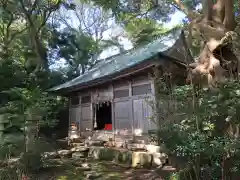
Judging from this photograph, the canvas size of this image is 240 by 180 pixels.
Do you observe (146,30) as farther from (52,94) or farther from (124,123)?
(124,123)

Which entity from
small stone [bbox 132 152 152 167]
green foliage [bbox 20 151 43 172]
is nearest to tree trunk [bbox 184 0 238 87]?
small stone [bbox 132 152 152 167]

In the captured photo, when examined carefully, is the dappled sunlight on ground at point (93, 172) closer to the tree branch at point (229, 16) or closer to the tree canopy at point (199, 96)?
the tree canopy at point (199, 96)

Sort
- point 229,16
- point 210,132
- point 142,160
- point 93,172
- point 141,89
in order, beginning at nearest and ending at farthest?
point 210,132
point 229,16
point 93,172
point 142,160
point 141,89

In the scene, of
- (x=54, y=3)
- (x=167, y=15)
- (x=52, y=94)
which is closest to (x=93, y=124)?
(x=52, y=94)

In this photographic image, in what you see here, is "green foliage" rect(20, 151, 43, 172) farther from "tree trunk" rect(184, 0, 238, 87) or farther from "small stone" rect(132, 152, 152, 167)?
"tree trunk" rect(184, 0, 238, 87)

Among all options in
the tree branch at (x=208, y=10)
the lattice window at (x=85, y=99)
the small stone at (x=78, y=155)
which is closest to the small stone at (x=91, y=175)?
the small stone at (x=78, y=155)

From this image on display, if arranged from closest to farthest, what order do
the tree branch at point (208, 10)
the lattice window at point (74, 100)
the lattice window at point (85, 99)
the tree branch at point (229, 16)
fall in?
the tree branch at point (229, 16), the tree branch at point (208, 10), the lattice window at point (85, 99), the lattice window at point (74, 100)

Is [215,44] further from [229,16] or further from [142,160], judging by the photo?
[142,160]

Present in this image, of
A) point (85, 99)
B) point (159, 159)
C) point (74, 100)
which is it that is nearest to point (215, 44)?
point (159, 159)

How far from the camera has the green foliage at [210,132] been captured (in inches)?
164

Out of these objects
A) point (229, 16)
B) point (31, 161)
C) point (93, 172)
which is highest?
point (229, 16)

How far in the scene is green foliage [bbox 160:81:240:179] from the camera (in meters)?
4.18

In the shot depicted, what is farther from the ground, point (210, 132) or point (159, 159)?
point (210, 132)

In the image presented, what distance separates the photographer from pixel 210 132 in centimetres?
462
